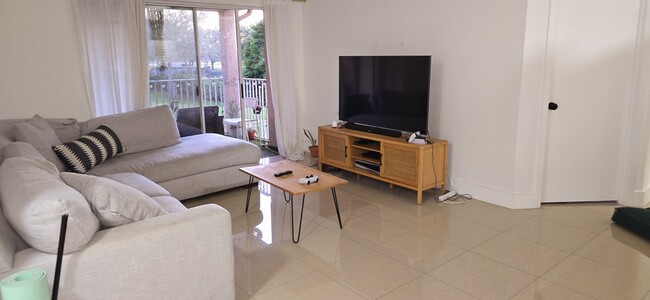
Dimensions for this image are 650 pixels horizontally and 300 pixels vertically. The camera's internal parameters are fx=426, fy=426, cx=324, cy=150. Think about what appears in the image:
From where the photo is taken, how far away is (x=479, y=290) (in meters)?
2.46

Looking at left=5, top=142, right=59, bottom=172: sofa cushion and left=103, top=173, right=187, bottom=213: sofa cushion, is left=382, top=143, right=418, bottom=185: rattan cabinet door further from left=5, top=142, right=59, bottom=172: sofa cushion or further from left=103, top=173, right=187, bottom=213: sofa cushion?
left=5, top=142, right=59, bottom=172: sofa cushion

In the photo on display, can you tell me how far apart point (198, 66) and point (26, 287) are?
4139 millimetres

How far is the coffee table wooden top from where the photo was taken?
3096 mm

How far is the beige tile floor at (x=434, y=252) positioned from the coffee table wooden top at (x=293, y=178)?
A: 1.31ft

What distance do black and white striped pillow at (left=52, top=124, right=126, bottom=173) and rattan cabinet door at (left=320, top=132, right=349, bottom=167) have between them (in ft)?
6.93

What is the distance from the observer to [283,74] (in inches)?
223

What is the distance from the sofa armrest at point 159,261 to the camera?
69.2 inches

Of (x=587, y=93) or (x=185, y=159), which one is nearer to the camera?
(x=587, y=93)

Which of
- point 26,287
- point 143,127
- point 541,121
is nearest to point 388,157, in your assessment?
point 541,121

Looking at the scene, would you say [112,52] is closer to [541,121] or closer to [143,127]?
[143,127]

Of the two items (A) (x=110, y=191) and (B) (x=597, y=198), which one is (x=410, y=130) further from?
(A) (x=110, y=191)

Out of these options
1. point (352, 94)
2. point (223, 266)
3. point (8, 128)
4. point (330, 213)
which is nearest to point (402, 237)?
point (330, 213)

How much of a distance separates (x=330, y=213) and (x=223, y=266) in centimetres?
172

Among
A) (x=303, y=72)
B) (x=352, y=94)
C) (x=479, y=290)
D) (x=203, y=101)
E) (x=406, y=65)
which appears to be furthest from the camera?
(x=303, y=72)
